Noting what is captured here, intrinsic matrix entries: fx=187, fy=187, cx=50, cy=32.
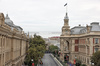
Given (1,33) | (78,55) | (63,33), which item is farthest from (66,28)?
(1,33)

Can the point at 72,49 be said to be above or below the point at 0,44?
A: below

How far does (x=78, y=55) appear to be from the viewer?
82562 mm

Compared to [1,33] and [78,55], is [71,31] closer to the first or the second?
[78,55]

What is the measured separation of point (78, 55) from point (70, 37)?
10.1 metres

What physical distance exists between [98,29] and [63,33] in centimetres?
2857

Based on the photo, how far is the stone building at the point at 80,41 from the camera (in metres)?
62.7

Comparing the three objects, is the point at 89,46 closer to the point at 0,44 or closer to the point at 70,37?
the point at 70,37

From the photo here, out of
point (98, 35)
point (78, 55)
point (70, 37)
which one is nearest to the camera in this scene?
point (98, 35)

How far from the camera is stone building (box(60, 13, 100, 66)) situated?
2468 inches

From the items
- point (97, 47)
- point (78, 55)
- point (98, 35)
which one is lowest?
point (78, 55)

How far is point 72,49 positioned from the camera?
283 ft

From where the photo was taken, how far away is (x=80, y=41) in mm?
80500

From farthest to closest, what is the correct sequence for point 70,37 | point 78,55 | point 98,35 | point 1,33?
point 70,37 → point 78,55 → point 98,35 → point 1,33

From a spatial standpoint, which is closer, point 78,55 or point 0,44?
point 0,44
